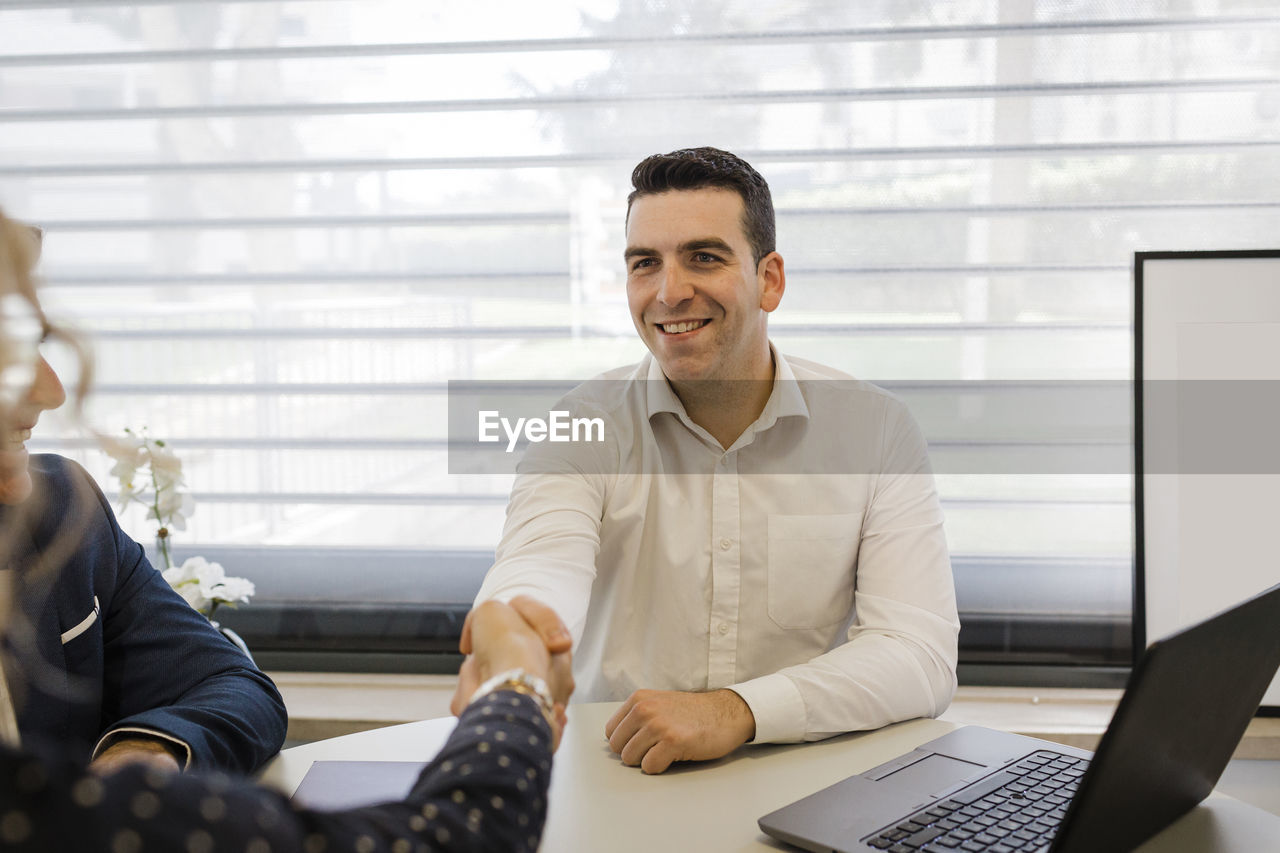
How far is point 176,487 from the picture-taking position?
2.18 metres

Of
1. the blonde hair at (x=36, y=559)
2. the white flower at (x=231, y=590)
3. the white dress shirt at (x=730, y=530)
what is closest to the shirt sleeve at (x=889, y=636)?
the white dress shirt at (x=730, y=530)

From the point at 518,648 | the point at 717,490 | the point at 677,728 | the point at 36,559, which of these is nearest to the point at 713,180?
the point at 717,490

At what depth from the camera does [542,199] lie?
238cm

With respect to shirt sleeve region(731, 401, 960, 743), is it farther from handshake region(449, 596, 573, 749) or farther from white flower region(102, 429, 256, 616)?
white flower region(102, 429, 256, 616)

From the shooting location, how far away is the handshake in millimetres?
978

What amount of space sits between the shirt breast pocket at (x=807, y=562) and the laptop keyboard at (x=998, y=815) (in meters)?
0.55

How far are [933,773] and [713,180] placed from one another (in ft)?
3.54

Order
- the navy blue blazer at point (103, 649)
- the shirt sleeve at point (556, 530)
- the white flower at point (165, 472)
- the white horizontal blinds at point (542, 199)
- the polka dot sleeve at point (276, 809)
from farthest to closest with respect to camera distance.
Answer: the white horizontal blinds at point (542, 199), the white flower at point (165, 472), the shirt sleeve at point (556, 530), the navy blue blazer at point (103, 649), the polka dot sleeve at point (276, 809)

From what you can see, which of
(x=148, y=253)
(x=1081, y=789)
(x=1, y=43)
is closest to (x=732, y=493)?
(x=1081, y=789)

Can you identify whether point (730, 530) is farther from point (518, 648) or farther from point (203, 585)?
point (203, 585)

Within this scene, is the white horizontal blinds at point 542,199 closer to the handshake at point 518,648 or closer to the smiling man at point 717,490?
the smiling man at point 717,490

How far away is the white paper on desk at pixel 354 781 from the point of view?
1.21 m

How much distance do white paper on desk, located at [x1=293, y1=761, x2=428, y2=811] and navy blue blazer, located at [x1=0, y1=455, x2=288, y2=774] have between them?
11cm

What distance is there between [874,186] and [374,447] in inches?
51.1
